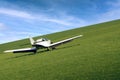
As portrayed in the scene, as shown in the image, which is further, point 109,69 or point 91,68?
point 91,68

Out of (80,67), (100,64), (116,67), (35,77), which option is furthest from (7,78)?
(116,67)

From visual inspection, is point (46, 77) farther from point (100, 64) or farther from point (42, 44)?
point (42, 44)

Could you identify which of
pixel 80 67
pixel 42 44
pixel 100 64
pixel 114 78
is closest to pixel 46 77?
pixel 80 67

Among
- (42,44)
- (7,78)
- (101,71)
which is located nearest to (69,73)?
(101,71)

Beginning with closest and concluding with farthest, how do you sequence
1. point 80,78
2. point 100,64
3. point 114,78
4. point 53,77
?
point 114,78 < point 80,78 < point 53,77 < point 100,64

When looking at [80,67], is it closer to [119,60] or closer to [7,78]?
[119,60]

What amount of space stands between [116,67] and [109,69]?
494 millimetres

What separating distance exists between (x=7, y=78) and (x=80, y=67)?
5.47m

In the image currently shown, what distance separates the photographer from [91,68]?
17188mm

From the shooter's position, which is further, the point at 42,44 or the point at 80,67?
the point at 42,44

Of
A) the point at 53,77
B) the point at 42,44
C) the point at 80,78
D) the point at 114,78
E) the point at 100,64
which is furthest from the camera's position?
the point at 42,44

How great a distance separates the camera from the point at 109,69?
624 inches

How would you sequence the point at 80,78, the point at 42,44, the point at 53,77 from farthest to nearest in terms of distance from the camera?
the point at 42,44 < the point at 53,77 < the point at 80,78

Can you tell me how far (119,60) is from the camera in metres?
18.0
